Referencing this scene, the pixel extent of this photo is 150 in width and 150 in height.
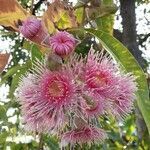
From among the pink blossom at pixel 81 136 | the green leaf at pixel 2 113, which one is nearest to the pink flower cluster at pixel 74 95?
the pink blossom at pixel 81 136

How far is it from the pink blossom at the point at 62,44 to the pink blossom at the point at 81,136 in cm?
13

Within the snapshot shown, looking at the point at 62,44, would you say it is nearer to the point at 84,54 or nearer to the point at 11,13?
the point at 11,13

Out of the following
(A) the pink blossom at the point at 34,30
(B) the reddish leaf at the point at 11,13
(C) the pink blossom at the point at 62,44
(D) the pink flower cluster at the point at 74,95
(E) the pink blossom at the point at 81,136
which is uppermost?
(B) the reddish leaf at the point at 11,13

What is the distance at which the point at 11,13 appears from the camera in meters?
0.85

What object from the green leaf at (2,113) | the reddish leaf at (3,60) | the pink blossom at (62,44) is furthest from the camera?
the green leaf at (2,113)

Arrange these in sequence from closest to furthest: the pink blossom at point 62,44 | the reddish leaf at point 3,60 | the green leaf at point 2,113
→ the pink blossom at point 62,44
the reddish leaf at point 3,60
the green leaf at point 2,113

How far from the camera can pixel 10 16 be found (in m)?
0.85

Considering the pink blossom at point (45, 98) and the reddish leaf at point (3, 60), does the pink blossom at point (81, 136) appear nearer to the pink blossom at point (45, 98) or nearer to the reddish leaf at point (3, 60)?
the pink blossom at point (45, 98)

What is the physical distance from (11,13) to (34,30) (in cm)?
7

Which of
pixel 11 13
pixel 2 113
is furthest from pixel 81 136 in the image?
pixel 2 113

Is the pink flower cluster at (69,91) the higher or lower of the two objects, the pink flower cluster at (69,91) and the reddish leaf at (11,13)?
the lower

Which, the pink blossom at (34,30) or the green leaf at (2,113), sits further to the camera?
the green leaf at (2,113)

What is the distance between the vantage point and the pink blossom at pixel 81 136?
0.84 metres

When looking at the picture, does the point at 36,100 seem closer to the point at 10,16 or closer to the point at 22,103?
the point at 22,103
